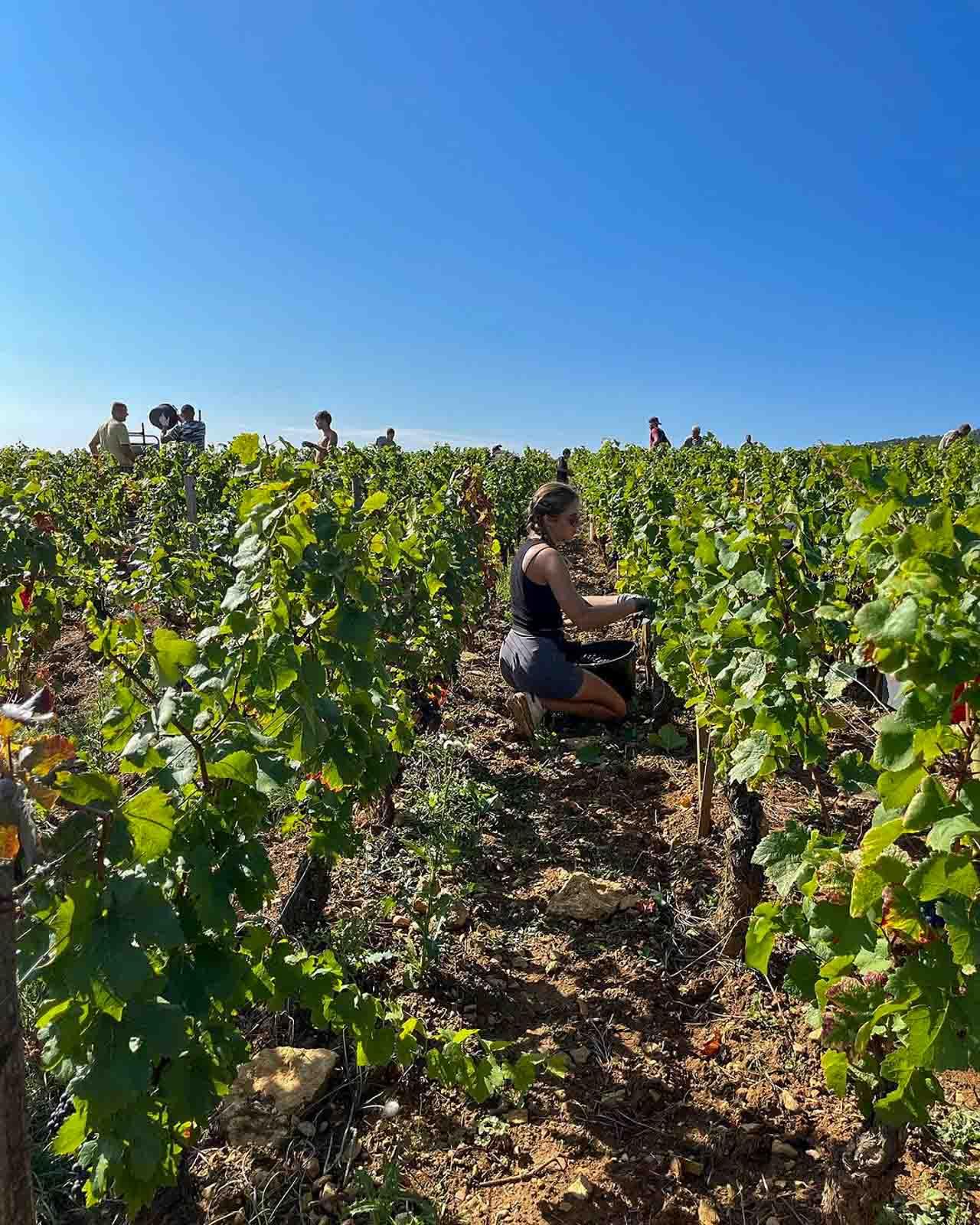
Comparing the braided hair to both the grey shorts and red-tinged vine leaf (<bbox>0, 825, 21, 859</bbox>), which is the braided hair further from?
red-tinged vine leaf (<bbox>0, 825, 21, 859</bbox>)

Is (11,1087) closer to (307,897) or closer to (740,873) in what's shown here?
(307,897)

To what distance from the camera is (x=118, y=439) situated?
996 cm

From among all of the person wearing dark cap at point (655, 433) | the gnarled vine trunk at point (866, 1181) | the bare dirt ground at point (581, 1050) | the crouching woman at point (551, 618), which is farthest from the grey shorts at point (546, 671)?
the person wearing dark cap at point (655, 433)

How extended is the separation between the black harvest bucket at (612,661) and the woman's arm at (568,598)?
0.30 metres

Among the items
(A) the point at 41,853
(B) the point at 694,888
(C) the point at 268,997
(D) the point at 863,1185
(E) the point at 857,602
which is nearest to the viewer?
(A) the point at 41,853

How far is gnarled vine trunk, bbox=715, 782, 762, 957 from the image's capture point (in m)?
2.48

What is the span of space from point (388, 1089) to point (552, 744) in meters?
2.26

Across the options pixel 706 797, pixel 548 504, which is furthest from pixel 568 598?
pixel 706 797

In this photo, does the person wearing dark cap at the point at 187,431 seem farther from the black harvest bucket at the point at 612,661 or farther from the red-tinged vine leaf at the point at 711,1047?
the red-tinged vine leaf at the point at 711,1047

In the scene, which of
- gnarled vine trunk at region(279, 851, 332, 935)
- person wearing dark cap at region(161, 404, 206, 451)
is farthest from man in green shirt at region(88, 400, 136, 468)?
gnarled vine trunk at region(279, 851, 332, 935)

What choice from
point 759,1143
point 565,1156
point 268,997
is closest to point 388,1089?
point 565,1156

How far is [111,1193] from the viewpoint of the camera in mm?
1720

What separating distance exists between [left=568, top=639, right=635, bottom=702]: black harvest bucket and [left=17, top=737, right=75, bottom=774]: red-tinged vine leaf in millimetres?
3465

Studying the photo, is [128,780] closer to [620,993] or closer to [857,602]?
[620,993]
